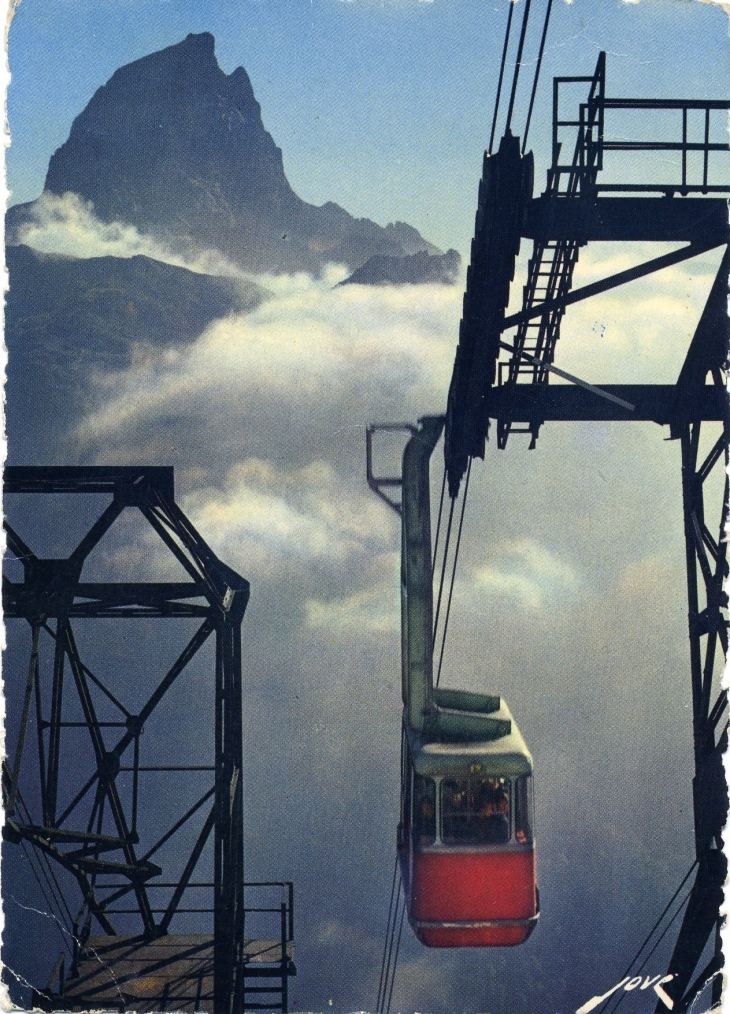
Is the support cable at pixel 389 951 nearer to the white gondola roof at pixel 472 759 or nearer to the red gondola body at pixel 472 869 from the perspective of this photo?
the red gondola body at pixel 472 869

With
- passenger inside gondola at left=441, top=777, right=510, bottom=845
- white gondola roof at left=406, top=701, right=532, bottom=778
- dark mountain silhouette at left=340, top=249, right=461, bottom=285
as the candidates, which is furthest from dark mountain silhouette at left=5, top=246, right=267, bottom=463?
passenger inside gondola at left=441, top=777, right=510, bottom=845

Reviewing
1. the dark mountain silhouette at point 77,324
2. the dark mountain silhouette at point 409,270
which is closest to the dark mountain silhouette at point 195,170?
the dark mountain silhouette at point 409,270

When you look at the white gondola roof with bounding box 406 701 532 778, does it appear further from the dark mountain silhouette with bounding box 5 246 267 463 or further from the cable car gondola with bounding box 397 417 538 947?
the dark mountain silhouette with bounding box 5 246 267 463

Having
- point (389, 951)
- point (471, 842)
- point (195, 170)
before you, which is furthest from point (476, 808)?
point (389, 951)

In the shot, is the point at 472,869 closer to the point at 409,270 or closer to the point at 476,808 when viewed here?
the point at 476,808

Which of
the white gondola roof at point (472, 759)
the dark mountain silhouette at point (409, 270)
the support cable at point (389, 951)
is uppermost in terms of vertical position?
the dark mountain silhouette at point (409, 270)

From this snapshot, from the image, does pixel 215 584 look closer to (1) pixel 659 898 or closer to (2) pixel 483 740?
(2) pixel 483 740
